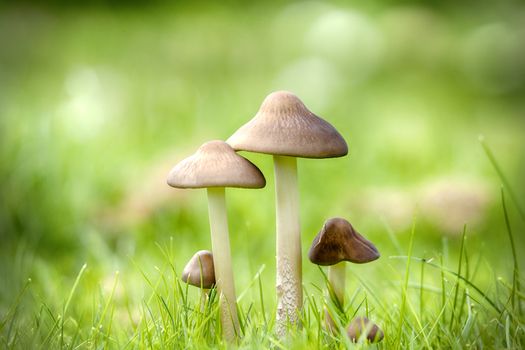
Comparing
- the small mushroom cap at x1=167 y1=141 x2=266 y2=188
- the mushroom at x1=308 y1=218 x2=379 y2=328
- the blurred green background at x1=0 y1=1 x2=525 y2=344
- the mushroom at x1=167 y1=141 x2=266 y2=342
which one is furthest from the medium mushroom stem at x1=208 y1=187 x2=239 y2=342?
the blurred green background at x1=0 y1=1 x2=525 y2=344

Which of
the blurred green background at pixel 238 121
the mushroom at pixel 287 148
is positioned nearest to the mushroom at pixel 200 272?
the mushroom at pixel 287 148

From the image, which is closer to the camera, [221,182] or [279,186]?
[221,182]

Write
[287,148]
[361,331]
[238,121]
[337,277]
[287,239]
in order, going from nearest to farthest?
[287,148] → [361,331] → [287,239] → [337,277] → [238,121]

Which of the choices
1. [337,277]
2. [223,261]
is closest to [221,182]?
[223,261]

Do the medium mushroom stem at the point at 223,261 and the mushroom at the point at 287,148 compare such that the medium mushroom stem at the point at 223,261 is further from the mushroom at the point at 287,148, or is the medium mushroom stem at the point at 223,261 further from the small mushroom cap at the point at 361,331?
the small mushroom cap at the point at 361,331

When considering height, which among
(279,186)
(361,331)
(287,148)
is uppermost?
(287,148)

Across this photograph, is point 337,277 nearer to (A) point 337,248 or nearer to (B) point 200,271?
(A) point 337,248

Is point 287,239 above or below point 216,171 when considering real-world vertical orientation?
below

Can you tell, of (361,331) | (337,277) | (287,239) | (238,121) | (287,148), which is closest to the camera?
(287,148)
